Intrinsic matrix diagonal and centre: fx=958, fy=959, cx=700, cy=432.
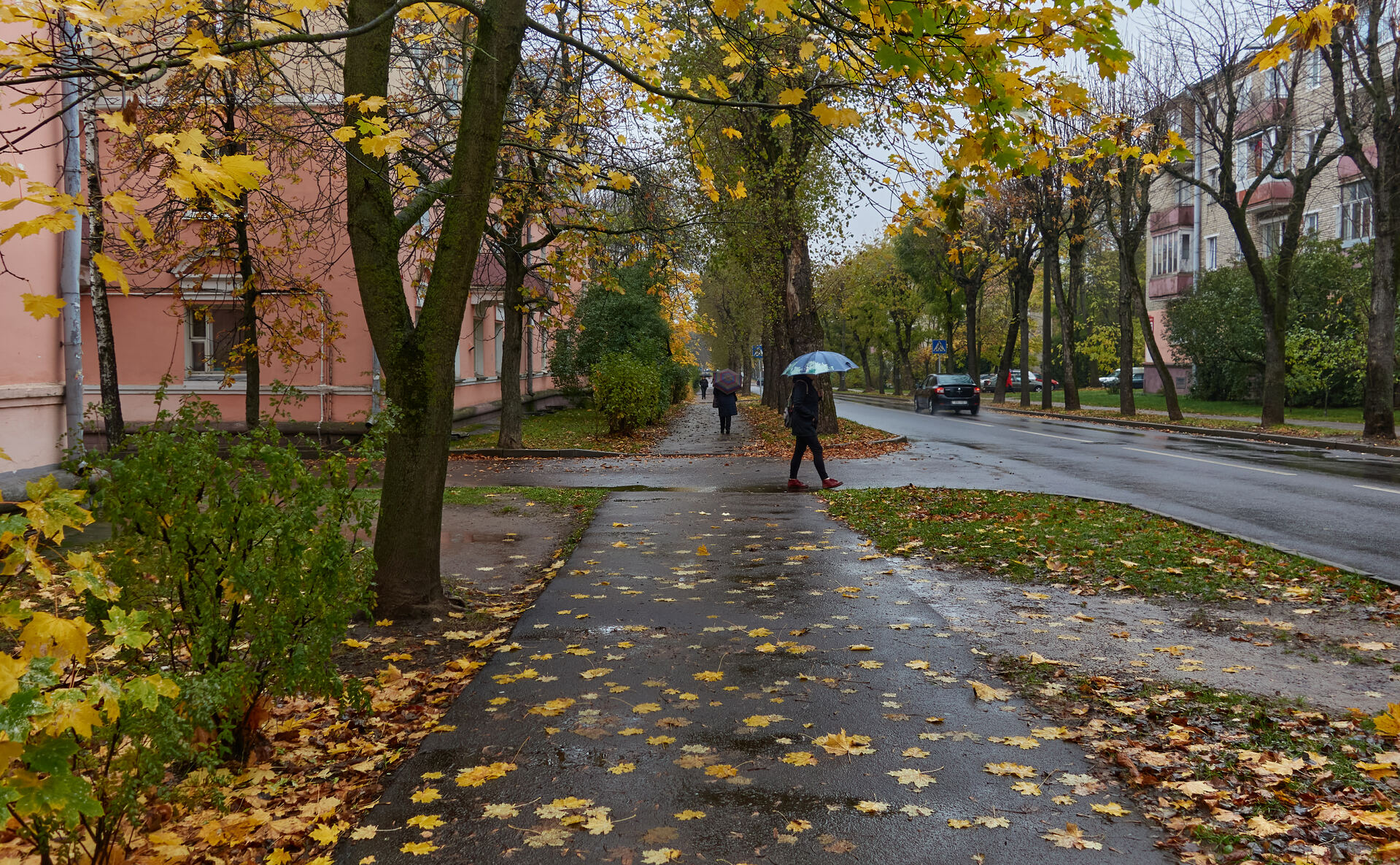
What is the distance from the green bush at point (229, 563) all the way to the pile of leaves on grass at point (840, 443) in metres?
14.2

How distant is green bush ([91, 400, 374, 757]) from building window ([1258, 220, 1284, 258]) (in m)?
45.9

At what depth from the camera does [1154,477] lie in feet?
50.4

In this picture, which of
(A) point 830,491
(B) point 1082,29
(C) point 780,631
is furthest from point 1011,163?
(A) point 830,491

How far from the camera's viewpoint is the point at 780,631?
6.04 m

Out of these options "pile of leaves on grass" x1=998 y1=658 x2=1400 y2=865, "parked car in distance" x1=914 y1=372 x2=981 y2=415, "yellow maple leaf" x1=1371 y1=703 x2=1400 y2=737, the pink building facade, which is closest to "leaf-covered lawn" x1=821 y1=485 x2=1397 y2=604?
"pile of leaves on grass" x1=998 y1=658 x2=1400 y2=865

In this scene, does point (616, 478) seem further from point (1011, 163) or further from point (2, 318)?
point (1011, 163)

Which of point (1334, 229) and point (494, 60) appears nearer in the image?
point (494, 60)

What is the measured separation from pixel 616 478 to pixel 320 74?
44.6 feet

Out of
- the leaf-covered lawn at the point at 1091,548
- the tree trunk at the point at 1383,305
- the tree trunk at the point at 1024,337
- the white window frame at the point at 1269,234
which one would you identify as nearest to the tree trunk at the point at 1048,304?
the tree trunk at the point at 1024,337

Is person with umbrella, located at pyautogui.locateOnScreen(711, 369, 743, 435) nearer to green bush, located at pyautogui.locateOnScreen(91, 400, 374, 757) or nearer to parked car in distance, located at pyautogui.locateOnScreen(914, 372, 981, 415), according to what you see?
parked car in distance, located at pyautogui.locateOnScreen(914, 372, 981, 415)

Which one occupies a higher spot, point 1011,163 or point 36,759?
point 1011,163

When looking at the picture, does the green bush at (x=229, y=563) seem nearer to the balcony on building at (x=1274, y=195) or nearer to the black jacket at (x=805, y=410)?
the black jacket at (x=805, y=410)

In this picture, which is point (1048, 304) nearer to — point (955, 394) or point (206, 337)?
point (955, 394)

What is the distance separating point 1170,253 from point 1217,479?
41064 mm
